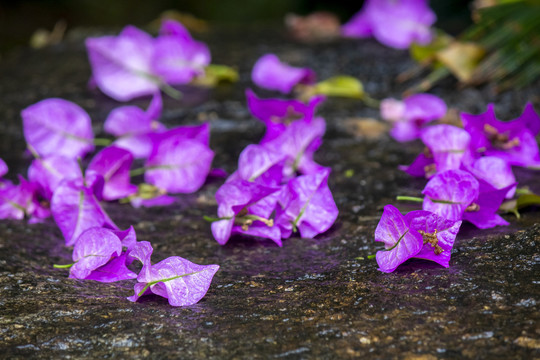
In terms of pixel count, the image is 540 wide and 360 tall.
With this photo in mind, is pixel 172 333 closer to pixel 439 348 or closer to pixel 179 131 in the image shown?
pixel 439 348

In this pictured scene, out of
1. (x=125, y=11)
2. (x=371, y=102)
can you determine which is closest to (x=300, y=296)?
(x=371, y=102)

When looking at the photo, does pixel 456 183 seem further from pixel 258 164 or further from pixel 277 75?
pixel 277 75

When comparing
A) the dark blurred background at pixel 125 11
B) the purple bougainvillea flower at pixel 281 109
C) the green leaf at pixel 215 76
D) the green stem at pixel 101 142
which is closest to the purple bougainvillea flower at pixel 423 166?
the purple bougainvillea flower at pixel 281 109

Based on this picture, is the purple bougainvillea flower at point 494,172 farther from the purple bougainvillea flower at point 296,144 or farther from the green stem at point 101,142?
the green stem at point 101,142

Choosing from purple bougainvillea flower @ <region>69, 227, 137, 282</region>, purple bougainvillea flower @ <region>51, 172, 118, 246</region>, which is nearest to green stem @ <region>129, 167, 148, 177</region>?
purple bougainvillea flower @ <region>51, 172, 118, 246</region>

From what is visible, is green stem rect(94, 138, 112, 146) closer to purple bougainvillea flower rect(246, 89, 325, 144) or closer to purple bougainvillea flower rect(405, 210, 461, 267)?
purple bougainvillea flower rect(246, 89, 325, 144)

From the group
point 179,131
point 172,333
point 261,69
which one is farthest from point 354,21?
point 172,333
